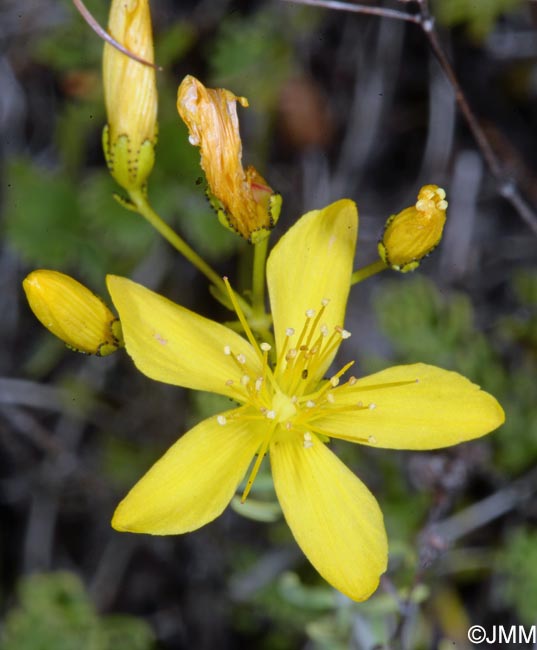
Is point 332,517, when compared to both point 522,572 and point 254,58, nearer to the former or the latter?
point 522,572

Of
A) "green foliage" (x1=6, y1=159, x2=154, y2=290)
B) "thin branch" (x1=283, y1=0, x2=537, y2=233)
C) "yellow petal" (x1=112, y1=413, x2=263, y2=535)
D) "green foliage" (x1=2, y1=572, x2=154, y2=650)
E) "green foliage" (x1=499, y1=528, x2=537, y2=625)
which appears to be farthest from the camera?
"green foliage" (x1=6, y1=159, x2=154, y2=290)

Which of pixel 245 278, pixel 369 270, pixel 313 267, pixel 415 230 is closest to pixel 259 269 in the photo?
pixel 313 267

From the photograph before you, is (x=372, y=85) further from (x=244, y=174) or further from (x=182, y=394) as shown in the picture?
(x=244, y=174)

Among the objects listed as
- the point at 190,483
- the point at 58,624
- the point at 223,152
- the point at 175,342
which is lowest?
the point at 58,624

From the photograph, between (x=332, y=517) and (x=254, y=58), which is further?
(x=254, y=58)

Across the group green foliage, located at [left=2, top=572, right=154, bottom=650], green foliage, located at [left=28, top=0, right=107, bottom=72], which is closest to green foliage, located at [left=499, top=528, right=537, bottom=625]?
green foliage, located at [left=2, top=572, right=154, bottom=650]

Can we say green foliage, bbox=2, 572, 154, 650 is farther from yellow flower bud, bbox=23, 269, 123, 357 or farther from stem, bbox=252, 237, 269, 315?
stem, bbox=252, 237, 269, 315
